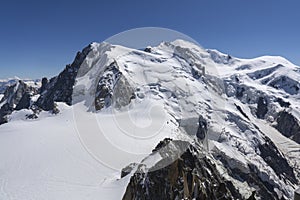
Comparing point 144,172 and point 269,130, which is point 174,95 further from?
point 269,130

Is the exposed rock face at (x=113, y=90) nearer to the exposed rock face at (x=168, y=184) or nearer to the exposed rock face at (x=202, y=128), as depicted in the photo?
the exposed rock face at (x=202, y=128)

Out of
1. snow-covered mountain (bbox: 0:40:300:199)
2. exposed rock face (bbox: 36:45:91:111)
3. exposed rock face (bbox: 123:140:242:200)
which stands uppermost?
exposed rock face (bbox: 36:45:91:111)

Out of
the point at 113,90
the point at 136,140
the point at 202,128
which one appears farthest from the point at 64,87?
the point at 136,140

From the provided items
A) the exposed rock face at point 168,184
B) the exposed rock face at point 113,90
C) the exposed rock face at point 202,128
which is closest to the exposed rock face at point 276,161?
the exposed rock face at point 202,128

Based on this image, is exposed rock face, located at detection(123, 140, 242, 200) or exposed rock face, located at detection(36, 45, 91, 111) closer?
exposed rock face, located at detection(123, 140, 242, 200)

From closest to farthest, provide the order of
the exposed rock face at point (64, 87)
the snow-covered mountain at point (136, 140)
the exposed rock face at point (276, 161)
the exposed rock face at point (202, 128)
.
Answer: the snow-covered mountain at point (136, 140) < the exposed rock face at point (202, 128) < the exposed rock face at point (64, 87) < the exposed rock face at point (276, 161)

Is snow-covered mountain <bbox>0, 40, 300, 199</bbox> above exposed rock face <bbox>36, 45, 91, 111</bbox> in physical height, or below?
below

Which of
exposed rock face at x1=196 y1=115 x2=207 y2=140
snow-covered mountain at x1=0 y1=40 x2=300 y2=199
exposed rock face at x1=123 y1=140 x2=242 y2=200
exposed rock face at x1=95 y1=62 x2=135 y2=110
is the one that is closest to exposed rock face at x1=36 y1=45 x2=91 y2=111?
snow-covered mountain at x1=0 y1=40 x2=300 y2=199

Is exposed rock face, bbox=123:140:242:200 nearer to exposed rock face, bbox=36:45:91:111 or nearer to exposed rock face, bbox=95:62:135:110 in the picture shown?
exposed rock face, bbox=95:62:135:110

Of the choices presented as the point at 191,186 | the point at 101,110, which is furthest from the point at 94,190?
the point at 101,110
